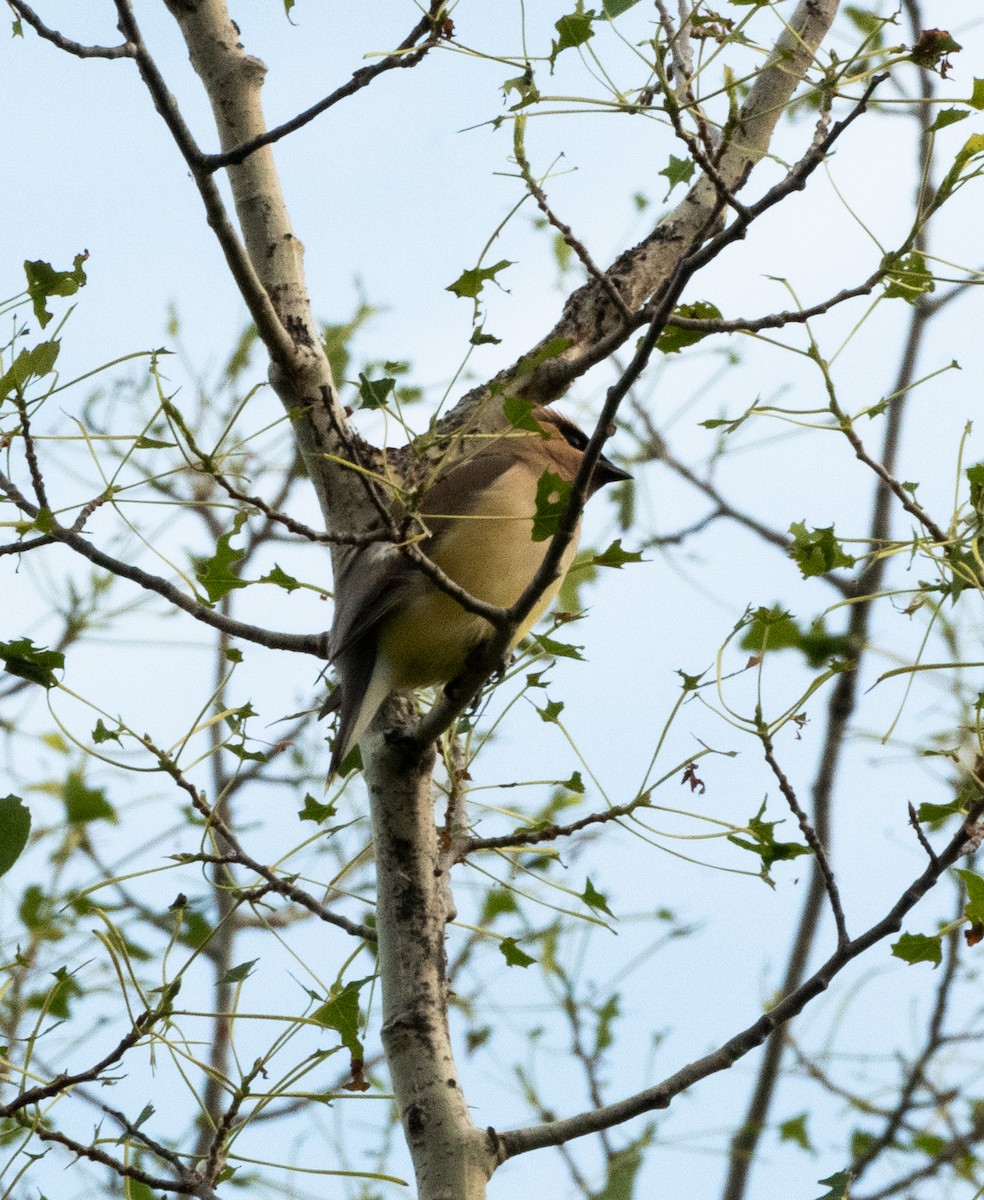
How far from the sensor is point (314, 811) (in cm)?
409

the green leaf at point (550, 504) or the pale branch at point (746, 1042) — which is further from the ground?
the green leaf at point (550, 504)

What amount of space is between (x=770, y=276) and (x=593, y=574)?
2.09 meters

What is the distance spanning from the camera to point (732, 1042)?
309 cm

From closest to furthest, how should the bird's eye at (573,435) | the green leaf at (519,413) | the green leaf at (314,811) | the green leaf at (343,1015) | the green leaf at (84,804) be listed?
the green leaf at (519,413) → the green leaf at (84,804) → the green leaf at (343,1015) → the green leaf at (314,811) → the bird's eye at (573,435)

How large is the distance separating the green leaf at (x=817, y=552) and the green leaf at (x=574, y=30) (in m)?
1.05

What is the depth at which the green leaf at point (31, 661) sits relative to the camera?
3402mm

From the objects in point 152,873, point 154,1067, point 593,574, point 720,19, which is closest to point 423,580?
point 593,574

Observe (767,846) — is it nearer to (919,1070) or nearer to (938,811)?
(938,811)

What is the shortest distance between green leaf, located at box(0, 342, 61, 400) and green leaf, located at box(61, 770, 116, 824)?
0.84m

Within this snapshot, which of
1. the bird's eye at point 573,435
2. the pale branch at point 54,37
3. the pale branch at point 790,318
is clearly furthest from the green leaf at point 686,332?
the bird's eye at point 573,435

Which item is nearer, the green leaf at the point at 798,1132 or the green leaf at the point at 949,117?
the green leaf at the point at 949,117

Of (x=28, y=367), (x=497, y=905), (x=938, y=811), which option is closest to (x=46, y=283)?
(x=28, y=367)

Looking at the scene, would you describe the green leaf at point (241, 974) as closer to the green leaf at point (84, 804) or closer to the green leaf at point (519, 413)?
the green leaf at point (84, 804)

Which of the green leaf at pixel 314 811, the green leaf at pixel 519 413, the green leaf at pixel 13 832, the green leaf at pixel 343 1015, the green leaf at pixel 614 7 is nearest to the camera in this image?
the green leaf at pixel 519 413
